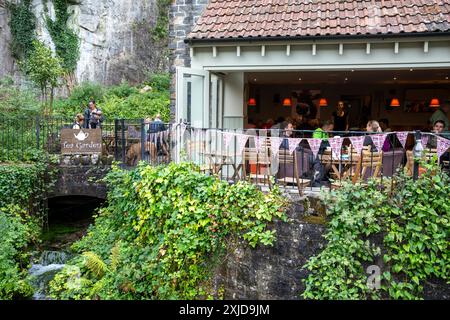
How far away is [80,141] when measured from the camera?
11.0 meters

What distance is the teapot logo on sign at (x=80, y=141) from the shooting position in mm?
10969

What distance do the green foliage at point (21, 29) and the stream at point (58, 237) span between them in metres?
14.0

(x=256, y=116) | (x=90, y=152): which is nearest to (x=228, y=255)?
(x=90, y=152)

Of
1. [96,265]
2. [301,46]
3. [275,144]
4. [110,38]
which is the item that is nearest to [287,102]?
[301,46]

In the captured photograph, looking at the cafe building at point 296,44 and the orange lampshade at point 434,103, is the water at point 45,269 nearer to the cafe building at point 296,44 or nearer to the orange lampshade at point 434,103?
the cafe building at point 296,44

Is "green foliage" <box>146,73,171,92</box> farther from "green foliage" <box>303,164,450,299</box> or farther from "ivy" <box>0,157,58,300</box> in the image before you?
"green foliage" <box>303,164,450,299</box>

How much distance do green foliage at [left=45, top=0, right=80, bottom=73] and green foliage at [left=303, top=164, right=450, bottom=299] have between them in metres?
21.9

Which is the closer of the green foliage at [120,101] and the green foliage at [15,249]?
the green foliage at [15,249]

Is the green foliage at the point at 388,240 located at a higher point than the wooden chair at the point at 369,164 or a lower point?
lower

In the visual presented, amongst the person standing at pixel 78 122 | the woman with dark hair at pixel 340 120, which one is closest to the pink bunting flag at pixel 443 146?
the woman with dark hair at pixel 340 120

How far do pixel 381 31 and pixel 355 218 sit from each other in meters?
4.49

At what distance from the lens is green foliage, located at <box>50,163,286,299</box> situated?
6777 millimetres
